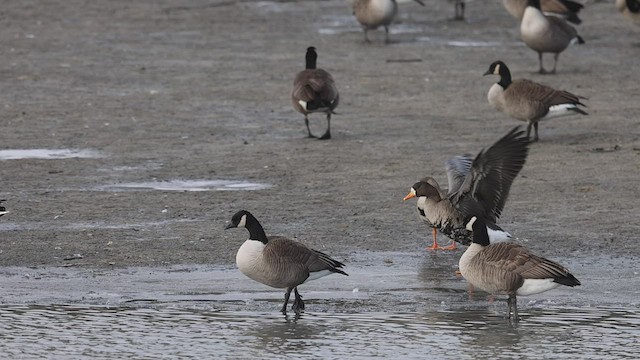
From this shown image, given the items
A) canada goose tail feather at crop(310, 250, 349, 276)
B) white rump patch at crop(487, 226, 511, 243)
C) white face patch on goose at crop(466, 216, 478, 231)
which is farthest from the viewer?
white rump patch at crop(487, 226, 511, 243)

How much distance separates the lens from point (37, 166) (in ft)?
44.3

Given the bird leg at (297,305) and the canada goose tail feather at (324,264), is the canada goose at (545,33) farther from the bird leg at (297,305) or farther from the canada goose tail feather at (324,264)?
the bird leg at (297,305)

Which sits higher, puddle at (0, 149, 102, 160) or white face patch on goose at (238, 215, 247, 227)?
white face patch on goose at (238, 215, 247, 227)

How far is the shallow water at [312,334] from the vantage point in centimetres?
783

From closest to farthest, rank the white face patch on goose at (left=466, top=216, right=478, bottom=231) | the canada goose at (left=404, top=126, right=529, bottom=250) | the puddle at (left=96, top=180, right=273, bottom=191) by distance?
the white face patch on goose at (left=466, top=216, right=478, bottom=231), the canada goose at (left=404, top=126, right=529, bottom=250), the puddle at (left=96, top=180, right=273, bottom=191)

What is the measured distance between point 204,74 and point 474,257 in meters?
11.3

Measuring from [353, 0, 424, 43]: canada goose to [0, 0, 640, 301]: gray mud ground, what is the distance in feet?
1.29

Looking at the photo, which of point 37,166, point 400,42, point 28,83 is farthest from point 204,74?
point 37,166

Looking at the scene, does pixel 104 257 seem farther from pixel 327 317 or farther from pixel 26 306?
pixel 327 317

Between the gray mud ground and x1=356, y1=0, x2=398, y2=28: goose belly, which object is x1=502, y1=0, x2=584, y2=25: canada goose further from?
x1=356, y1=0, x2=398, y2=28: goose belly

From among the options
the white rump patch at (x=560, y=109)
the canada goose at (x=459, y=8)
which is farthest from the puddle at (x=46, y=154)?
the canada goose at (x=459, y=8)

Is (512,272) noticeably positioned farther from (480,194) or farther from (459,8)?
(459,8)

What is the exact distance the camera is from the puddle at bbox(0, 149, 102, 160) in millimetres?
13961

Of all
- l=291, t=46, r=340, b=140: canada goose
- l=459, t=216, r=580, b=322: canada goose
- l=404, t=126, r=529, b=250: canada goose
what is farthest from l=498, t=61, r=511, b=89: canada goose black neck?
l=459, t=216, r=580, b=322: canada goose
